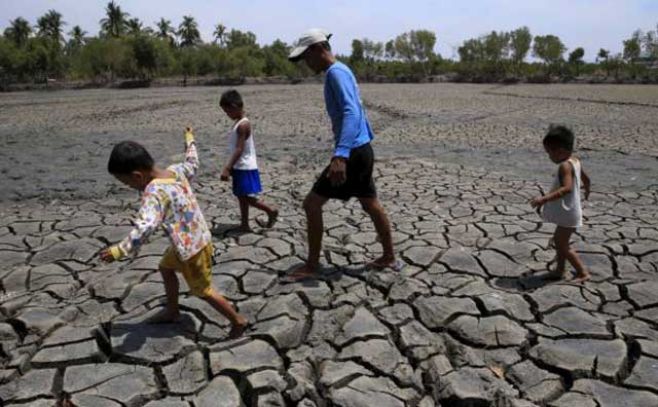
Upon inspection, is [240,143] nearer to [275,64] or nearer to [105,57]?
[105,57]

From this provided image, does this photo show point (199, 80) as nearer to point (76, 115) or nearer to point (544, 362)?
point (76, 115)

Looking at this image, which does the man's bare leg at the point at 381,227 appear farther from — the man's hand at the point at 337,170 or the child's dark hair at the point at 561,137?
the child's dark hair at the point at 561,137

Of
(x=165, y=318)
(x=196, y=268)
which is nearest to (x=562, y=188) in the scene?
(x=196, y=268)

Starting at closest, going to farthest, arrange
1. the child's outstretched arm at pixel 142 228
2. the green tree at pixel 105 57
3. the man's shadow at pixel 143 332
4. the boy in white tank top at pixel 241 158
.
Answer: the child's outstretched arm at pixel 142 228, the man's shadow at pixel 143 332, the boy in white tank top at pixel 241 158, the green tree at pixel 105 57

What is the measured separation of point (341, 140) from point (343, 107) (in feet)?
0.70

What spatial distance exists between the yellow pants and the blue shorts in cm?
171

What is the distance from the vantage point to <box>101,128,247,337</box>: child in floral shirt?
2480mm

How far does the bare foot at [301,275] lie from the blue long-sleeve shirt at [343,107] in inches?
39.3

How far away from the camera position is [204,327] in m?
3.15

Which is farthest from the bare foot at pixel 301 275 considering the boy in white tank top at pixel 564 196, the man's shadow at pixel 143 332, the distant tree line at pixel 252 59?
the distant tree line at pixel 252 59

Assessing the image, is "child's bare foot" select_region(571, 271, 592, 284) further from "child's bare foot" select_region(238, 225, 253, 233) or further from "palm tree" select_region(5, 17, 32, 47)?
"palm tree" select_region(5, 17, 32, 47)

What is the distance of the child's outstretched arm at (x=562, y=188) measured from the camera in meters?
3.21

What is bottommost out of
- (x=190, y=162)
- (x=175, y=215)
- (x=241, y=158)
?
(x=175, y=215)

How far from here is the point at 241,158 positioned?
4.51m
